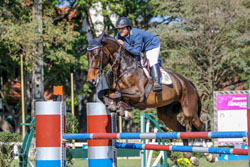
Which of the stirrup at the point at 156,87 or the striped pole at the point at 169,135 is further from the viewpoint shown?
the stirrup at the point at 156,87

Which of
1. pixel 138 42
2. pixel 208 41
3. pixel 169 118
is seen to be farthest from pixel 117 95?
pixel 208 41

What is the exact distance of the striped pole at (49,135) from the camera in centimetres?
518

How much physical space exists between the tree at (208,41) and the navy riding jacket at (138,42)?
15.0m

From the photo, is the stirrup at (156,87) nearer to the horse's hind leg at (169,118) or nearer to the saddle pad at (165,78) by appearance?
the saddle pad at (165,78)

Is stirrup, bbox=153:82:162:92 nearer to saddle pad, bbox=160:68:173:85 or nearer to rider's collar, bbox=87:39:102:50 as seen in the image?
saddle pad, bbox=160:68:173:85

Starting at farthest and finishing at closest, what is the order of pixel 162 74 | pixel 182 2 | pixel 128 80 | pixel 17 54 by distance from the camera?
1. pixel 182 2
2. pixel 17 54
3. pixel 162 74
4. pixel 128 80

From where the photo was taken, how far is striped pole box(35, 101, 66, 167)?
17.0ft

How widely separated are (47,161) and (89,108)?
0.99 meters

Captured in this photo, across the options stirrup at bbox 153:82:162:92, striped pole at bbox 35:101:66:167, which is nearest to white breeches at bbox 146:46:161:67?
stirrup at bbox 153:82:162:92

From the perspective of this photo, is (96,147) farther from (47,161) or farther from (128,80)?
(128,80)

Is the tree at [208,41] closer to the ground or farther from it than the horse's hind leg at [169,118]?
farther from it

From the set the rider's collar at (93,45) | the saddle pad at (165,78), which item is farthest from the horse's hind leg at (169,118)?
the rider's collar at (93,45)

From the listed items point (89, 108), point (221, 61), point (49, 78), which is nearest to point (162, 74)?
point (89, 108)

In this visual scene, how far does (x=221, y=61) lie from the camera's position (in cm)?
2247
